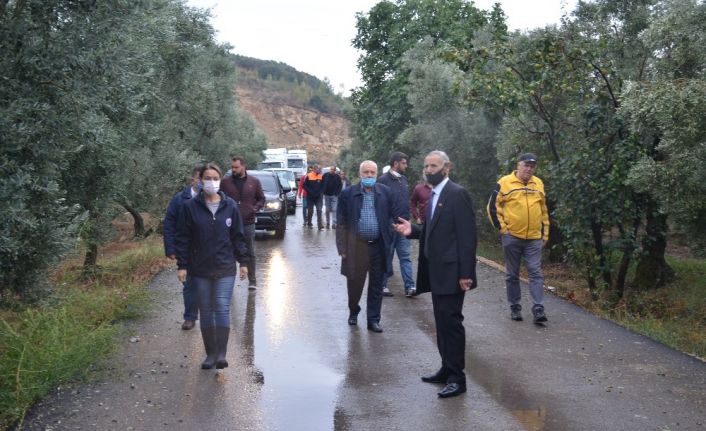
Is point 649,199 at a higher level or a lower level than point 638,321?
higher

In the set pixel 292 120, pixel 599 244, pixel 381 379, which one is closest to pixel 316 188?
pixel 599 244

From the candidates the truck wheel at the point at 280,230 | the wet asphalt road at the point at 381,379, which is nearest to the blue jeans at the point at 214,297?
the wet asphalt road at the point at 381,379

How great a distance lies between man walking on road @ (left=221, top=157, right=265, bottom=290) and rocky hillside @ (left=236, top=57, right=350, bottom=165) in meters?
106

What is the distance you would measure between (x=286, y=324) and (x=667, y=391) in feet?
14.5

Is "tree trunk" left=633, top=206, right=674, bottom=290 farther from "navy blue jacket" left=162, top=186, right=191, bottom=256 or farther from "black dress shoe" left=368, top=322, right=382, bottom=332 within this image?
"navy blue jacket" left=162, top=186, right=191, bottom=256

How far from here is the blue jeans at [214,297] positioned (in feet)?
24.4

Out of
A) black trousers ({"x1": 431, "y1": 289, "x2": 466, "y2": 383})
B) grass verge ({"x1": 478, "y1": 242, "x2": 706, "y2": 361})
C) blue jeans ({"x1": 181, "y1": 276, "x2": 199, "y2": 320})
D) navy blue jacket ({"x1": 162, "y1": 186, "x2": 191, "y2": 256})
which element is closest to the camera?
black trousers ({"x1": 431, "y1": 289, "x2": 466, "y2": 383})

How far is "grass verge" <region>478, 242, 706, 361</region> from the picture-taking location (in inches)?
387

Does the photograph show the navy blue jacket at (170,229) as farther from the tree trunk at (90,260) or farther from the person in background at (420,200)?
the tree trunk at (90,260)

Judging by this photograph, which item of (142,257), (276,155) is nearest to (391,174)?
(142,257)

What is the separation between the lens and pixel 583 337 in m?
8.79

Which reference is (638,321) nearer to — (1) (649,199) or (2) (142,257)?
(1) (649,199)

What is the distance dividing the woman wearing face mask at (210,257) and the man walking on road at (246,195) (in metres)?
3.97

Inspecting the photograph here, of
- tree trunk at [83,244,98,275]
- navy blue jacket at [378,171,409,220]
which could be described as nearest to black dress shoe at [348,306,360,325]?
navy blue jacket at [378,171,409,220]
